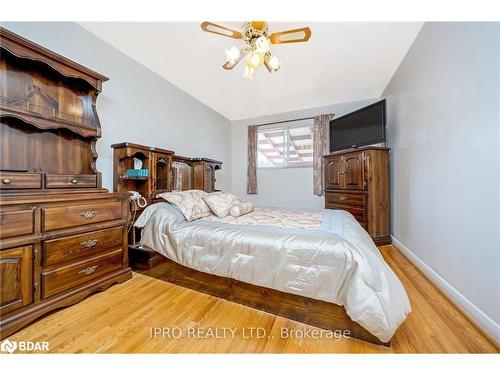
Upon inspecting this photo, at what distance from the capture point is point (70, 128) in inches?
62.1

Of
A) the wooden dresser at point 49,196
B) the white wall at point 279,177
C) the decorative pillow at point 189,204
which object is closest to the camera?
the wooden dresser at point 49,196

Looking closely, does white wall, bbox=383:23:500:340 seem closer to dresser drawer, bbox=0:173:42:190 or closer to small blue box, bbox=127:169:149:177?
small blue box, bbox=127:169:149:177

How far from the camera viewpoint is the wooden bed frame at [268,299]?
1.19m

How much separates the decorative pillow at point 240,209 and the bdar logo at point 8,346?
163cm

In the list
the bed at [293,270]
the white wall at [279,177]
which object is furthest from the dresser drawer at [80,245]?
the white wall at [279,177]

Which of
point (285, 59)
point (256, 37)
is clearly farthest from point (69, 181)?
point (285, 59)

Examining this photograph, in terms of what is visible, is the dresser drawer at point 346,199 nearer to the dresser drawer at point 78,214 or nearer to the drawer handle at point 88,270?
the dresser drawer at point 78,214

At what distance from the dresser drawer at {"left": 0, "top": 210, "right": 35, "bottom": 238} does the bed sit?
0.80 meters

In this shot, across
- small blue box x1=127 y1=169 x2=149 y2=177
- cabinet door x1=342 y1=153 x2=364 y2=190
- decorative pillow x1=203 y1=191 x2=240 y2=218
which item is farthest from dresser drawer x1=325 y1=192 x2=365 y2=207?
small blue box x1=127 y1=169 x2=149 y2=177

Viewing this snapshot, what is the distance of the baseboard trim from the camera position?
1.15 m

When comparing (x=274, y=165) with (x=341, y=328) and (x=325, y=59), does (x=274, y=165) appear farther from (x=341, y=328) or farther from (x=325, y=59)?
(x=341, y=328)

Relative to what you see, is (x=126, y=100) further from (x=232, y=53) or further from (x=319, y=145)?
(x=319, y=145)
